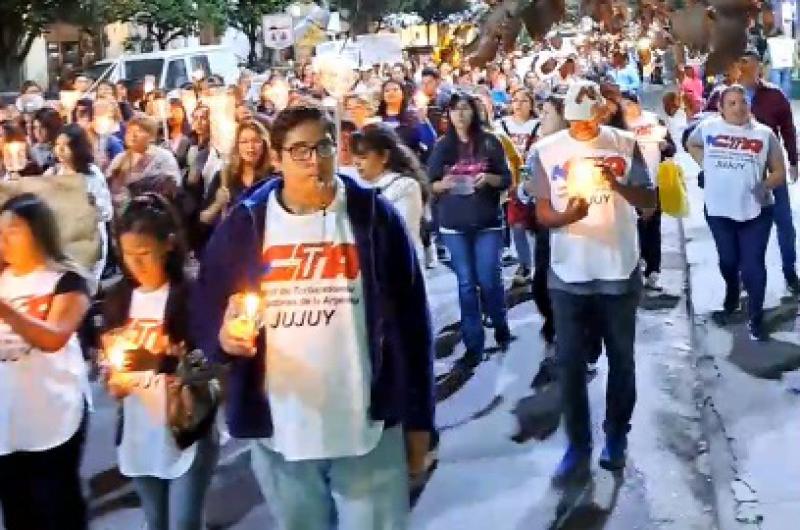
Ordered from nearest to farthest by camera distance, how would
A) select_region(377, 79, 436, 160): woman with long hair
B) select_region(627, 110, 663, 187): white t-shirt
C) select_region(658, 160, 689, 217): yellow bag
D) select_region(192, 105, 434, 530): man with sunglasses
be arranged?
1. select_region(192, 105, 434, 530): man with sunglasses
2. select_region(658, 160, 689, 217): yellow bag
3. select_region(627, 110, 663, 187): white t-shirt
4. select_region(377, 79, 436, 160): woman with long hair

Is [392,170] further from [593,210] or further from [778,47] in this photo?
[778,47]

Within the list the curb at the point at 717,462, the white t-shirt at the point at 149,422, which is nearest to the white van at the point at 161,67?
the curb at the point at 717,462

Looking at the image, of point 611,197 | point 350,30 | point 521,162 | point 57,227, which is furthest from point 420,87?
point 350,30

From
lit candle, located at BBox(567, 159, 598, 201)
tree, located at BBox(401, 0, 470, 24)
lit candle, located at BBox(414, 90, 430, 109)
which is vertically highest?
tree, located at BBox(401, 0, 470, 24)

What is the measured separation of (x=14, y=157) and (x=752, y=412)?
5366 mm

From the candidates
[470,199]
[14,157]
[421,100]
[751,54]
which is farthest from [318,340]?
Result: [421,100]

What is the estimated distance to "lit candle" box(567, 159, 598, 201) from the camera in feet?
20.7

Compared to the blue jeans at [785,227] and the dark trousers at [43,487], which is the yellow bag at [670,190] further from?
the dark trousers at [43,487]

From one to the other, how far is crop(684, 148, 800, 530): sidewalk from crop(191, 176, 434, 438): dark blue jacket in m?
2.74

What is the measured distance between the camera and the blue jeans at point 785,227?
1025 cm

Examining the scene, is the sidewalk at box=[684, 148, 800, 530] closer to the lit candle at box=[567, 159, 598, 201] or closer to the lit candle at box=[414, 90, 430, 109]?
the lit candle at box=[567, 159, 598, 201]

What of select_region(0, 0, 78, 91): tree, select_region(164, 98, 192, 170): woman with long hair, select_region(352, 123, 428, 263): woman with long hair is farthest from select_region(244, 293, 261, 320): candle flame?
select_region(0, 0, 78, 91): tree

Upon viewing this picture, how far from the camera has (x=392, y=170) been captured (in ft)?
25.4

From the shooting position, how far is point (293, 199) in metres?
4.05
